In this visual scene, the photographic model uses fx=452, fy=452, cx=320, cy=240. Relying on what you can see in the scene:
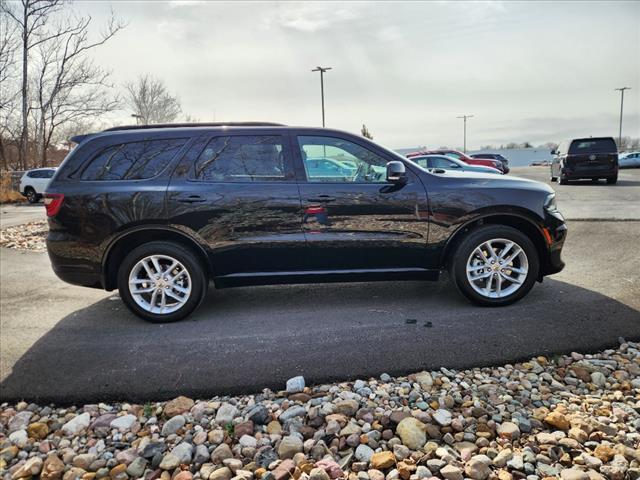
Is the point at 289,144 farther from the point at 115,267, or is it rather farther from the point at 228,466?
the point at 228,466

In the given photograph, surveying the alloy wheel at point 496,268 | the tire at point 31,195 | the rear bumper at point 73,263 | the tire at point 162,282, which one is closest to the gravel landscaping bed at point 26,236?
the rear bumper at point 73,263

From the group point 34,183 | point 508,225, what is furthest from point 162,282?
point 34,183

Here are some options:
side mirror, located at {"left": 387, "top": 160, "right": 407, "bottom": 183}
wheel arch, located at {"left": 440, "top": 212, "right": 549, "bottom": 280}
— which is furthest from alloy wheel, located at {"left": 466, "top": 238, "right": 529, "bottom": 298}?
side mirror, located at {"left": 387, "top": 160, "right": 407, "bottom": 183}

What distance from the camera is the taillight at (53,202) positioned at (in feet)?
13.7

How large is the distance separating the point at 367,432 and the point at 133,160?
10.6ft

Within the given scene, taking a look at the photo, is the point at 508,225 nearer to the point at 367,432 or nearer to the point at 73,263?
the point at 367,432

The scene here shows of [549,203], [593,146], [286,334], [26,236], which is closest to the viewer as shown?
[286,334]

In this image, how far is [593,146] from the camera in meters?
16.7

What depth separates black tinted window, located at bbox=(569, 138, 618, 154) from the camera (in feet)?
54.0

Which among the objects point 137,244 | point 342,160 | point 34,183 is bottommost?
point 137,244

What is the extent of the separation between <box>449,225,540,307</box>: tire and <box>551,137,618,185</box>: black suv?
14615mm

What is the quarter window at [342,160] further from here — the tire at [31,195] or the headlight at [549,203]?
the tire at [31,195]

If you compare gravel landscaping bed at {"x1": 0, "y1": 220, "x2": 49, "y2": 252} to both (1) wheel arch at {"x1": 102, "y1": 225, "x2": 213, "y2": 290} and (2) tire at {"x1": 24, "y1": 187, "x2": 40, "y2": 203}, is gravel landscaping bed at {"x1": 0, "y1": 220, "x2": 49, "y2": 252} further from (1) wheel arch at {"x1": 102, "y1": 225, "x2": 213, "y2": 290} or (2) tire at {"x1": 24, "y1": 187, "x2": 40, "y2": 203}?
(2) tire at {"x1": 24, "y1": 187, "x2": 40, "y2": 203}

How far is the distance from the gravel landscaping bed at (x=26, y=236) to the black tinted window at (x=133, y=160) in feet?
13.2
